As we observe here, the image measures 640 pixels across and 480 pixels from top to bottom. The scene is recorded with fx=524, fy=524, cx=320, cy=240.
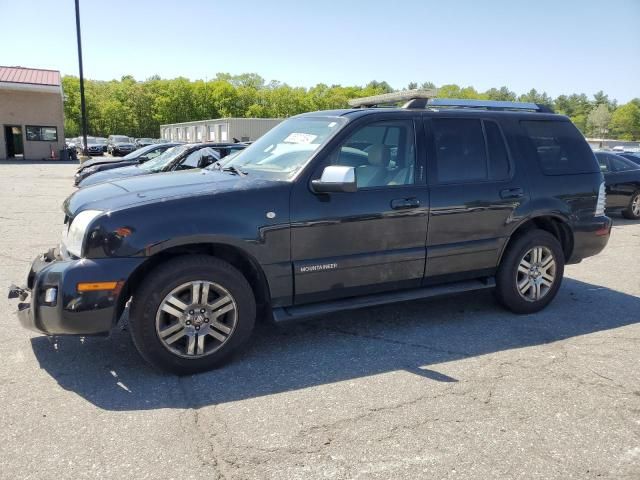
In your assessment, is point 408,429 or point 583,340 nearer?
point 408,429

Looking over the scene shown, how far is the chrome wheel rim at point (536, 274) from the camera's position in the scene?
4.98 metres

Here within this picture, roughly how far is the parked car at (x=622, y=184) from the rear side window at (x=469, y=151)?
26.6ft

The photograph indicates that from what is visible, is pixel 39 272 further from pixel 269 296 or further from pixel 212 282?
pixel 269 296

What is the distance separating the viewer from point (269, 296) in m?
3.87

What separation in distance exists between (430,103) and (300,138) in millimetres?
1348

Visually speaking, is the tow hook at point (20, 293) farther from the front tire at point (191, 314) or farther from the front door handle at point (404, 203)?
the front door handle at point (404, 203)

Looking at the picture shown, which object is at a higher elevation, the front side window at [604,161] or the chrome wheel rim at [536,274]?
the front side window at [604,161]

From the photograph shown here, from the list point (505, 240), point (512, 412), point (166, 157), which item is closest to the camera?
point (512, 412)

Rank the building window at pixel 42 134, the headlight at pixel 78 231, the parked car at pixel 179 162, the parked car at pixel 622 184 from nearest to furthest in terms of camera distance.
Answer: the headlight at pixel 78 231
the parked car at pixel 622 184
the parked car at pixel 179 162
the building window at pixel 42 134

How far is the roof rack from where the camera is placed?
4738 millimetres

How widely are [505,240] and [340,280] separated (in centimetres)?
176

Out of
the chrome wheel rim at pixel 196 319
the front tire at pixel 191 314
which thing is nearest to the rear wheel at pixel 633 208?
the front tire at pixel 191 314

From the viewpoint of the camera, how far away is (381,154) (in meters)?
4.34

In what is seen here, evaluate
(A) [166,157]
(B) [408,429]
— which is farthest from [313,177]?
(A) [166,157]
